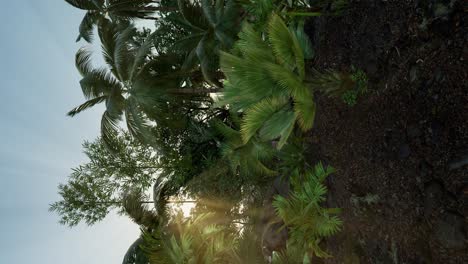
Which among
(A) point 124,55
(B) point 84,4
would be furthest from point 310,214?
(B) point 84,4

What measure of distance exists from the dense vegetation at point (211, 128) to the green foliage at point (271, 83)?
23 mm

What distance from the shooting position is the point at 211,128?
14680 mm

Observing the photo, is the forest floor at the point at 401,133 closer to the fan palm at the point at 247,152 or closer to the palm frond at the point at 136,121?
the fan palm at the point at 247,152

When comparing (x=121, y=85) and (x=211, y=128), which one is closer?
(x=121, y=85)

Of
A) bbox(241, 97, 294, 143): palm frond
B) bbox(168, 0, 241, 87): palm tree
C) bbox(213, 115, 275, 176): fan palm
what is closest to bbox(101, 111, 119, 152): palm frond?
bbox(168, 0, 241, 87): palm tree

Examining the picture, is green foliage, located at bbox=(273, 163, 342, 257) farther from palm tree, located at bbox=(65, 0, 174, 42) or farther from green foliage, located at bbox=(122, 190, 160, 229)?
palm tree, located at bbox=(65, 0, 174, 42)

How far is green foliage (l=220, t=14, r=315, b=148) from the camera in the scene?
22.4 ft

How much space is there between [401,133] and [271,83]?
2.57 m

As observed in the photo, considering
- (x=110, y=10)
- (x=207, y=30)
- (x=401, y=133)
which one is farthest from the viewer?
(x=110, y=10)

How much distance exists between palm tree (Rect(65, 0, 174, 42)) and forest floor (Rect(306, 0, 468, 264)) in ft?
28.2

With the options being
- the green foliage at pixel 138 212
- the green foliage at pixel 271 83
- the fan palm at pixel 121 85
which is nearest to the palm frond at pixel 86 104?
the fan palm at pixel 121 85

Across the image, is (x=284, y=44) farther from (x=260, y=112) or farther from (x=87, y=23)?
(x=87, y=23)

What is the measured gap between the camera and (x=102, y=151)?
15414mm

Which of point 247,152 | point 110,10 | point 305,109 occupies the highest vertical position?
point 110,10
